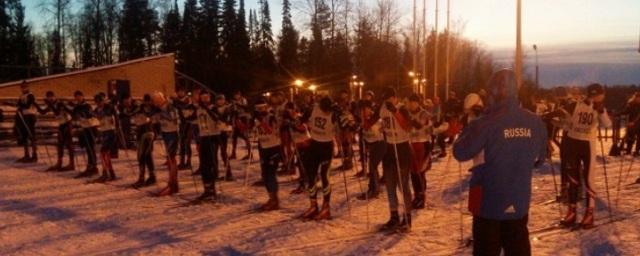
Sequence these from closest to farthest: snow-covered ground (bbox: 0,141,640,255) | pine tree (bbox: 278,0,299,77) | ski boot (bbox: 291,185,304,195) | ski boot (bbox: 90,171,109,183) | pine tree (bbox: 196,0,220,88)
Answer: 1. snow-covered ground (bbox: 0,141,640,255)
2. ski boot (bbox: 291,185,304,195)
3. ski boot (bbox: 90,171,109,183)
4. pine tree (bbox: 196,0,220,88)
5. pine tree (bbox: 278,0,299,77)

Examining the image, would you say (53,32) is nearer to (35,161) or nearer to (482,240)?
(35,161)

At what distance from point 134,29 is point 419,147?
61835 millimetres

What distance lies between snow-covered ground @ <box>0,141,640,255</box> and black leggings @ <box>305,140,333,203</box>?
1.84 feet

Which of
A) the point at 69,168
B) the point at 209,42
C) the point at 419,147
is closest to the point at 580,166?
the point at 419,147

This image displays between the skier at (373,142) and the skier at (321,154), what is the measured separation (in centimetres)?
57

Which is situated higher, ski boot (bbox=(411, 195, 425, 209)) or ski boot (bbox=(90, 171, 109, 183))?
ski boot (bbox=(90, 171, 109, 183))

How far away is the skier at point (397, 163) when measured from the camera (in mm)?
8852

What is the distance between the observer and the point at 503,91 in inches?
190

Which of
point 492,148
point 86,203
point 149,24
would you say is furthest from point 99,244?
point 149,24

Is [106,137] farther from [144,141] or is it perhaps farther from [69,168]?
[69,168]

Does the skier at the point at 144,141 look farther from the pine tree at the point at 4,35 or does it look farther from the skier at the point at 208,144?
the pine tree at the point at 4,35

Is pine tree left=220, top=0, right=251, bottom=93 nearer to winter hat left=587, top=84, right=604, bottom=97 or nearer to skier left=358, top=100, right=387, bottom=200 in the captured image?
skier left=358, top=100, right=387, bottom=200

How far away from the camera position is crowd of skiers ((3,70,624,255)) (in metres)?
4.82

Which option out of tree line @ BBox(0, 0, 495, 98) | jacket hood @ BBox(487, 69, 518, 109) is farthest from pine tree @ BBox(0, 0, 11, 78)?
jacket hood @ BBox(487, 69, 518, 109)
